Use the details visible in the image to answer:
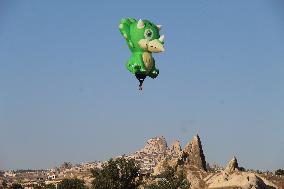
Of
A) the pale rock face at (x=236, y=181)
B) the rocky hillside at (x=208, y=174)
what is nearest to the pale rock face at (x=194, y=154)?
the rocky hillside at (x=208, y=174)

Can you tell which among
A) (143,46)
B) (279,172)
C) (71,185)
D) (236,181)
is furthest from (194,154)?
(143,46)

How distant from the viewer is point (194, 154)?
145875 millimetres

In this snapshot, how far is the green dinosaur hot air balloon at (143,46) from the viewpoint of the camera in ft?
152

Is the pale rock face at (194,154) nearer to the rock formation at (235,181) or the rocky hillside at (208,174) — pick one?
the rocky hillside at (208,174)

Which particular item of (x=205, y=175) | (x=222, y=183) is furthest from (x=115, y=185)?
(x=205, y=175)

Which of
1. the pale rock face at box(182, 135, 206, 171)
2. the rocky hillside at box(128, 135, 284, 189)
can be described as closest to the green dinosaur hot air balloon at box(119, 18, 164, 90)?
the rocky hillside at box(128, 135, 284, 189)

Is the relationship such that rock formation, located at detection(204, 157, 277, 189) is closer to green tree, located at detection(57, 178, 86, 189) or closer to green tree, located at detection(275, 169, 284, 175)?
green tree, located at detection(57, 178, 86, 189)

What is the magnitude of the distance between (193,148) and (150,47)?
4184 inches

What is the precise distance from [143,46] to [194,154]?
335 feet

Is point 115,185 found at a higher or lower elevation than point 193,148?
lower

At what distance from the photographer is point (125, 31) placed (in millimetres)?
47656

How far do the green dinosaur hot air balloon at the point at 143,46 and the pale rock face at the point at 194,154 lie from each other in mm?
90530

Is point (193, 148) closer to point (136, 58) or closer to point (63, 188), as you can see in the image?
point (63, 188)

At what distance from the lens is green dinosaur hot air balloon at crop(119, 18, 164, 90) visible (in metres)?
46.4
